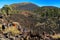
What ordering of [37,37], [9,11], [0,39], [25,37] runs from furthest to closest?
[9,11], [37,37], [25,37], [0,39]

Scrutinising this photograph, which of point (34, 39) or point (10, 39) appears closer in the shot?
point (10, 39)

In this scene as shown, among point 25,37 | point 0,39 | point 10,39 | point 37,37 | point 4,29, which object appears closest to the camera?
point 0,39

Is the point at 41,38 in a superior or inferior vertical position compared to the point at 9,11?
inferior

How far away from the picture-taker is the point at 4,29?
145ft

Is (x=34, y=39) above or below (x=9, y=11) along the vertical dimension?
below

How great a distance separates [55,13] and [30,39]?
81.1 m

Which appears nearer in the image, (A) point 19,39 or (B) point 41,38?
(A) point 19,39

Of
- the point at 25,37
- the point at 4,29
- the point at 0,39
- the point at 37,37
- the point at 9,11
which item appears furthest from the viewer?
the point at 9,11

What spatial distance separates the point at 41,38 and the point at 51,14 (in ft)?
246

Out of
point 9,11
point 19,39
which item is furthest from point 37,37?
point 9,11

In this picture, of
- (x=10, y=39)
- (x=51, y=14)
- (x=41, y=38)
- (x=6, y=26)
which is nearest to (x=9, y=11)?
(x=51, y=14)

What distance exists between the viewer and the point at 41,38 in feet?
138

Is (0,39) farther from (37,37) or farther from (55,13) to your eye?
(55,13)

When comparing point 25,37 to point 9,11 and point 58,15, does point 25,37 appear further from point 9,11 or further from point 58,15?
point 58,15
